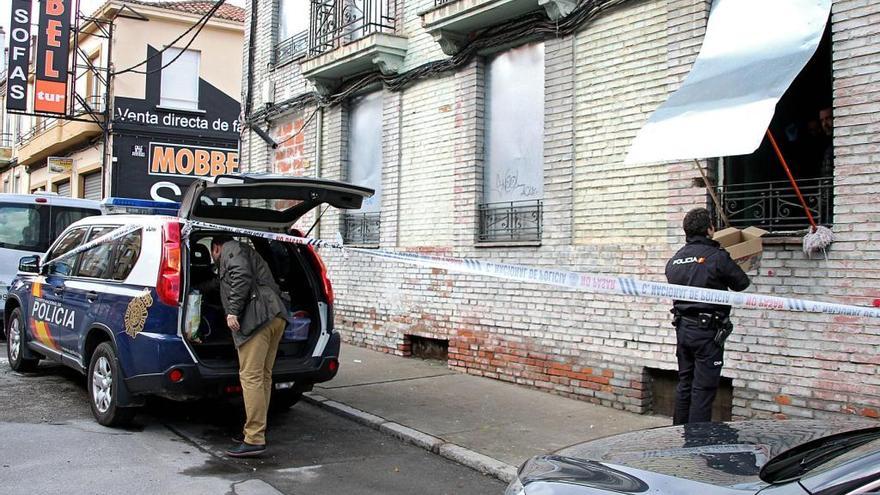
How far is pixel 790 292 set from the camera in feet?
19.4

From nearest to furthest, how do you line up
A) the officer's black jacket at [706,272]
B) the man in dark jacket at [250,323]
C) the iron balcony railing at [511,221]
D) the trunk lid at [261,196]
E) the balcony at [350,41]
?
1. the officer's black jacket at [706,272]
2. the man in dark jacket at [250,323]
3. the trunk lid at [261,196]
4. the iron balcony railing at [511,221]
5. the balcony at [350,41]

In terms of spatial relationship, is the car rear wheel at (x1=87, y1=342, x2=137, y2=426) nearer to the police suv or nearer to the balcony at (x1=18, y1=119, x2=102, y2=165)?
the police suv

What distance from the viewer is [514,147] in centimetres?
877

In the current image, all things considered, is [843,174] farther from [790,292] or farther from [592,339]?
[592,339]

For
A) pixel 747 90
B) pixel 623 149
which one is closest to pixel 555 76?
pixel 623 149

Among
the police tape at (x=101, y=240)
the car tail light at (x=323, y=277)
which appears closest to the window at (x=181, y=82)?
the police tape at (x=101, y=240)

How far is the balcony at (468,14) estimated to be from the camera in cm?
786

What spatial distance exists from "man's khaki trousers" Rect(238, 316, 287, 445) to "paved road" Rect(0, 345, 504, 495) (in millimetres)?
224

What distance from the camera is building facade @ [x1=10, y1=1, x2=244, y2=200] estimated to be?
70.7 feet

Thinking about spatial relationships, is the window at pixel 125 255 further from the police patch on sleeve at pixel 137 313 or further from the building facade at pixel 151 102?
the building facade at pixel 151 102

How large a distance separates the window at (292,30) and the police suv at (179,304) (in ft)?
20.7

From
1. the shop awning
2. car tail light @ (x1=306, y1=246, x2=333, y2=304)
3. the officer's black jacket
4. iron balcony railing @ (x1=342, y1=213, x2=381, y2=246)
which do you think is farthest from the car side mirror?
the officer's black jacket

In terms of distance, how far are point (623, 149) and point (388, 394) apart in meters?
3.45

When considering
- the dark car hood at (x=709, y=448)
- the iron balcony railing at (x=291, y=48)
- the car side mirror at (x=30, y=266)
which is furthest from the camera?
the iron balcony railing at (x=291, y=48)
